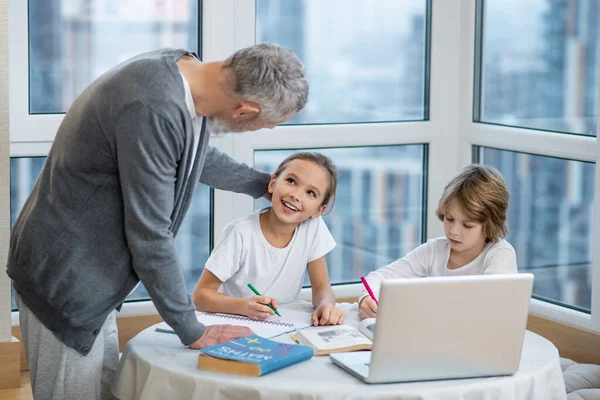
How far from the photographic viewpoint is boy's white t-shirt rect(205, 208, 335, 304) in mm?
2465

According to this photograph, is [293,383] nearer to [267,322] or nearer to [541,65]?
[267,322]

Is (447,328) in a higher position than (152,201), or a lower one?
lower

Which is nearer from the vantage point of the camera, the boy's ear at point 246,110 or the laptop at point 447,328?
the laptop at point 447,328

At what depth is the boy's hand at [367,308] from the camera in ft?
Answer: 7.45

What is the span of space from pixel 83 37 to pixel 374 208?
54.4 inches

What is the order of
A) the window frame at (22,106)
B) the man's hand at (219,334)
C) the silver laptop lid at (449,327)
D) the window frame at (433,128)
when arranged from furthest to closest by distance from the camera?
the window frame at (433,128), the window frame at (22,106), the man's hand at (219,334), the silver laptop lid at (449,327)

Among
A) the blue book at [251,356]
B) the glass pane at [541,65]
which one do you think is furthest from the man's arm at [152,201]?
the glass pane at [541,65]

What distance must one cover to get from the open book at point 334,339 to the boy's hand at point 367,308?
0.39 feet

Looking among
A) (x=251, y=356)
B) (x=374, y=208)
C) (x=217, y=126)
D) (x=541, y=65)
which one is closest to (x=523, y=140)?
(x=541, y=65)

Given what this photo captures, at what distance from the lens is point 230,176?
2463mm

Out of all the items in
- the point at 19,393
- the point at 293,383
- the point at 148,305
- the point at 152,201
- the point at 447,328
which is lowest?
the point at 19,393

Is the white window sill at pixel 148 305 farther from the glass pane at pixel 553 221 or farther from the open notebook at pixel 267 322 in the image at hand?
the open notebook at pixel 267 322

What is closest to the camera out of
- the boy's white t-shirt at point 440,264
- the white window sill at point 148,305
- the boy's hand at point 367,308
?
the boy's hand at point 367,308

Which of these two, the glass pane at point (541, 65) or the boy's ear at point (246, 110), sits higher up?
the glass pane at point (541, 65)
